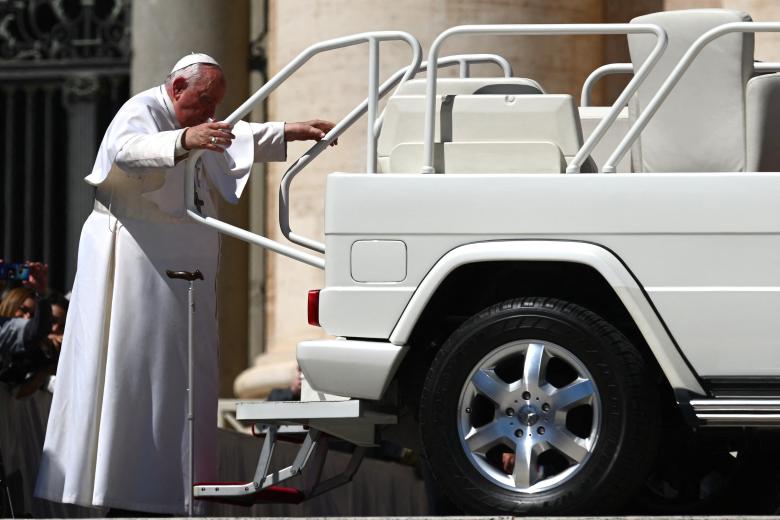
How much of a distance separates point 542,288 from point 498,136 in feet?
1.75

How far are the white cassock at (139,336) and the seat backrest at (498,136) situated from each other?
4.37 ft

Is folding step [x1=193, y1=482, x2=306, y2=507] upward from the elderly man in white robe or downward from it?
downward

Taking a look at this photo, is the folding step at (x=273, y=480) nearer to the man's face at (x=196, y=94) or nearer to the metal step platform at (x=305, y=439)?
the metal step platform at (x=305, y=439)

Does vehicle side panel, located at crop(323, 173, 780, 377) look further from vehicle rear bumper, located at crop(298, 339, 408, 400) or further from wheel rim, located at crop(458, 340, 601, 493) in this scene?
wheel rim, located at crop(458, 340, 601, 493)

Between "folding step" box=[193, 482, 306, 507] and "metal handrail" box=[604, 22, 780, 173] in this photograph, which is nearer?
"metal handrail" box=[604, 22, 780, 173]

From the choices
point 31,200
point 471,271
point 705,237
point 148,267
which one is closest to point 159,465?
point 148,267

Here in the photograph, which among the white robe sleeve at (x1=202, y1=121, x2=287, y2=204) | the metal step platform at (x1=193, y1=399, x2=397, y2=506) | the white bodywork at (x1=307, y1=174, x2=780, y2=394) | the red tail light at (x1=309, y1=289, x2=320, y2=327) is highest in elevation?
the white robe sleeve at (x1=202, y1=121, x2=287, y2=204)

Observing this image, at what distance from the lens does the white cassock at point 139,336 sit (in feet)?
25.8

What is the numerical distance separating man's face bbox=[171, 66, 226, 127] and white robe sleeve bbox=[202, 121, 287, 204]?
0.51ft

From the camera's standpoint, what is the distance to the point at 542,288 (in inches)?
266

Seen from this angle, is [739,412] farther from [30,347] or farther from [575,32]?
[30,347]

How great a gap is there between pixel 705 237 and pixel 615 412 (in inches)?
24.8

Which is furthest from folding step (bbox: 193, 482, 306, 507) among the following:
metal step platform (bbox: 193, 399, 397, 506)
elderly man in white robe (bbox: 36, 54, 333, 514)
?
elderly man in white robe (bbox: 36, 54, 333, 514)

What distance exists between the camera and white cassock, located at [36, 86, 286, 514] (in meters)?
7.86
